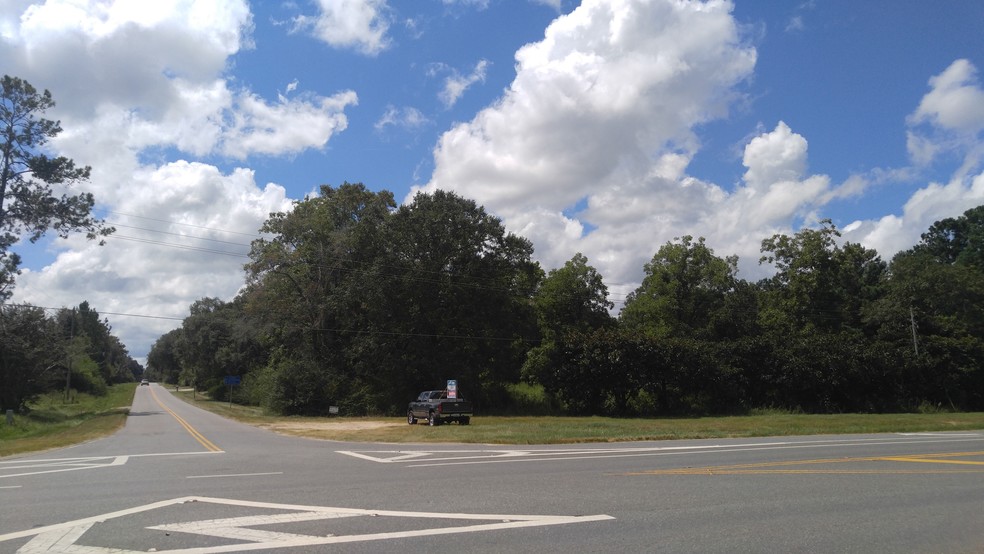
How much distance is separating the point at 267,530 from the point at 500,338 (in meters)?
40.7

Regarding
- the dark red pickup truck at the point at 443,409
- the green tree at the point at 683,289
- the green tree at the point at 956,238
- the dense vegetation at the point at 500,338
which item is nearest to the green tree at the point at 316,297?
the dense vegetation at the point at 500,338

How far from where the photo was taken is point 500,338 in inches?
1895

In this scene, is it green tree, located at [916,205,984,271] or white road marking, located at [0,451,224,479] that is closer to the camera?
white road marking, located at [0,451,224,479]

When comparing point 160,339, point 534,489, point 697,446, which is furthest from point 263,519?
point 160,339

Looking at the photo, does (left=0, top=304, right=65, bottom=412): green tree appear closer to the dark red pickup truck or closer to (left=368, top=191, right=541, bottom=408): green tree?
(left=368, top=191, right=541, bottom=408): green tree

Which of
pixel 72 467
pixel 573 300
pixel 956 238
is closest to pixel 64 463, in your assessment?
pixel 72 467


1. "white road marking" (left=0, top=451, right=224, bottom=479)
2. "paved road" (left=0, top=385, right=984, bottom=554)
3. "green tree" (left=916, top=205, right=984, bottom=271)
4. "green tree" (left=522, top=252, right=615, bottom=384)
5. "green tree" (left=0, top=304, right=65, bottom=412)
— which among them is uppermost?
"green tree" (left=916, top=205, right=984, bottom=271)

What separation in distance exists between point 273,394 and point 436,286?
14.2 m

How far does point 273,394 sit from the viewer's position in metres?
47.8

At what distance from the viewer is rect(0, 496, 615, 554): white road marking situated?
6.93m

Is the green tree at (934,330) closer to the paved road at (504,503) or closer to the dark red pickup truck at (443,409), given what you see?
the dark red pickup truck at (443,409)

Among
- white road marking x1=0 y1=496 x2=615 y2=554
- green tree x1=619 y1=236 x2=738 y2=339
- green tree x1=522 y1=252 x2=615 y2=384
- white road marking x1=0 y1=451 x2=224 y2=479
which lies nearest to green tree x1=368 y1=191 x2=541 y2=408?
green tree x1=522 y1=252 x2=615 y2=384

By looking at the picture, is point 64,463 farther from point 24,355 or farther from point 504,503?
point 24,355

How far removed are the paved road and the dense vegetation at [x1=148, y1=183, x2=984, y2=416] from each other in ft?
89.6
